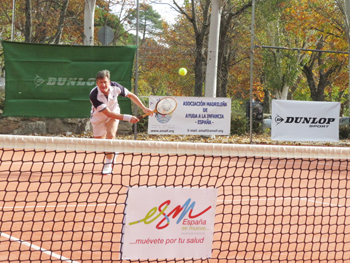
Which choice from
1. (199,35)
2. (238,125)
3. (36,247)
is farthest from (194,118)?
(36,247)

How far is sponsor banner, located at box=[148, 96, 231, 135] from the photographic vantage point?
413 inches

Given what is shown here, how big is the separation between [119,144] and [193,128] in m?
7.61

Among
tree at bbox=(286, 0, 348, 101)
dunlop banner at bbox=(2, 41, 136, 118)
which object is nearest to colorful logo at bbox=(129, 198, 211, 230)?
dunlop banner at bbox=(2, 41, 136, 118)

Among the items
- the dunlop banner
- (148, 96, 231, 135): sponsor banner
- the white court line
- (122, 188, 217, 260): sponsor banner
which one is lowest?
the white court line

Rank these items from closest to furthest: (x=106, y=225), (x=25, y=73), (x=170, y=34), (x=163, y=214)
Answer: (x=163, y=214) < (x=106, y=225) < (x=25, y=73) < (x=170, y=34)

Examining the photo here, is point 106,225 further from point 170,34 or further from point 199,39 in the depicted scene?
point 170,34

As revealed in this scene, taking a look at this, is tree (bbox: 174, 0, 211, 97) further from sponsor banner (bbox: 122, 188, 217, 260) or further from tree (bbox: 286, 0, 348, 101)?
sponsor banner (bbox: 122, 188, 217, 260)

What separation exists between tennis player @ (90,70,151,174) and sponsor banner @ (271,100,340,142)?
5.34 meters

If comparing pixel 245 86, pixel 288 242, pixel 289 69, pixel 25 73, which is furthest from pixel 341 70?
pixel 288 242

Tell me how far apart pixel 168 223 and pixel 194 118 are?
7.90 m

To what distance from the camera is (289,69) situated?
2381cm

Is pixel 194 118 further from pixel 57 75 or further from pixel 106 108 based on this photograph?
pixel 106 108

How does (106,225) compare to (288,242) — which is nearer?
(288,242)

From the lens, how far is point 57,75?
10.7m
